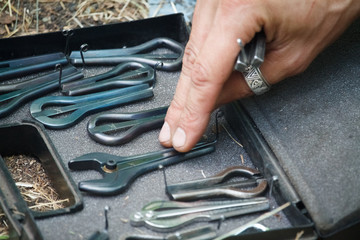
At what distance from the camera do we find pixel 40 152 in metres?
1.61

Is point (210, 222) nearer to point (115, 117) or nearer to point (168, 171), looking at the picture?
point (168, 171)

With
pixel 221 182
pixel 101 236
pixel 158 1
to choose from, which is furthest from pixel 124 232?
pixel 158 1

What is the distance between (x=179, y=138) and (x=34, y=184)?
17.3 inches

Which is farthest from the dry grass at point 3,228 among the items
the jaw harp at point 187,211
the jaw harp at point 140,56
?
the jaw harp at point 140,56

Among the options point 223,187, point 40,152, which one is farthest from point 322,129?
point 40,152

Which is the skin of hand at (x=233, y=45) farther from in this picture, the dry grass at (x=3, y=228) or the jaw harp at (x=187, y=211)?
the dry grass at (x=3, y=228)

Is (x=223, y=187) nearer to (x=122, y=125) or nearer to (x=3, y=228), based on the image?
(x=122, y=125)

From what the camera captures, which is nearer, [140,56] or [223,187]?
[223,187]

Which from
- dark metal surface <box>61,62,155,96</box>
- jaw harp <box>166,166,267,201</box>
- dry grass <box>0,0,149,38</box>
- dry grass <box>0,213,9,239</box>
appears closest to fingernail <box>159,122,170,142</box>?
jaw harp <box>166,166,267,201</box>

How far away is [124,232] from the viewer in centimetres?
134

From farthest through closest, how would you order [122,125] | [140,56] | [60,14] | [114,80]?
[60,14] < [140,56] < [114,80] < [122,125]

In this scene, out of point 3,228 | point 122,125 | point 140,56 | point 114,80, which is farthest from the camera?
point 140,56

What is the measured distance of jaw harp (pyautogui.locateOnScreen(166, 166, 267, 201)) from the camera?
141 centimetres

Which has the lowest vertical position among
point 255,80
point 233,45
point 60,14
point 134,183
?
point 60,14
